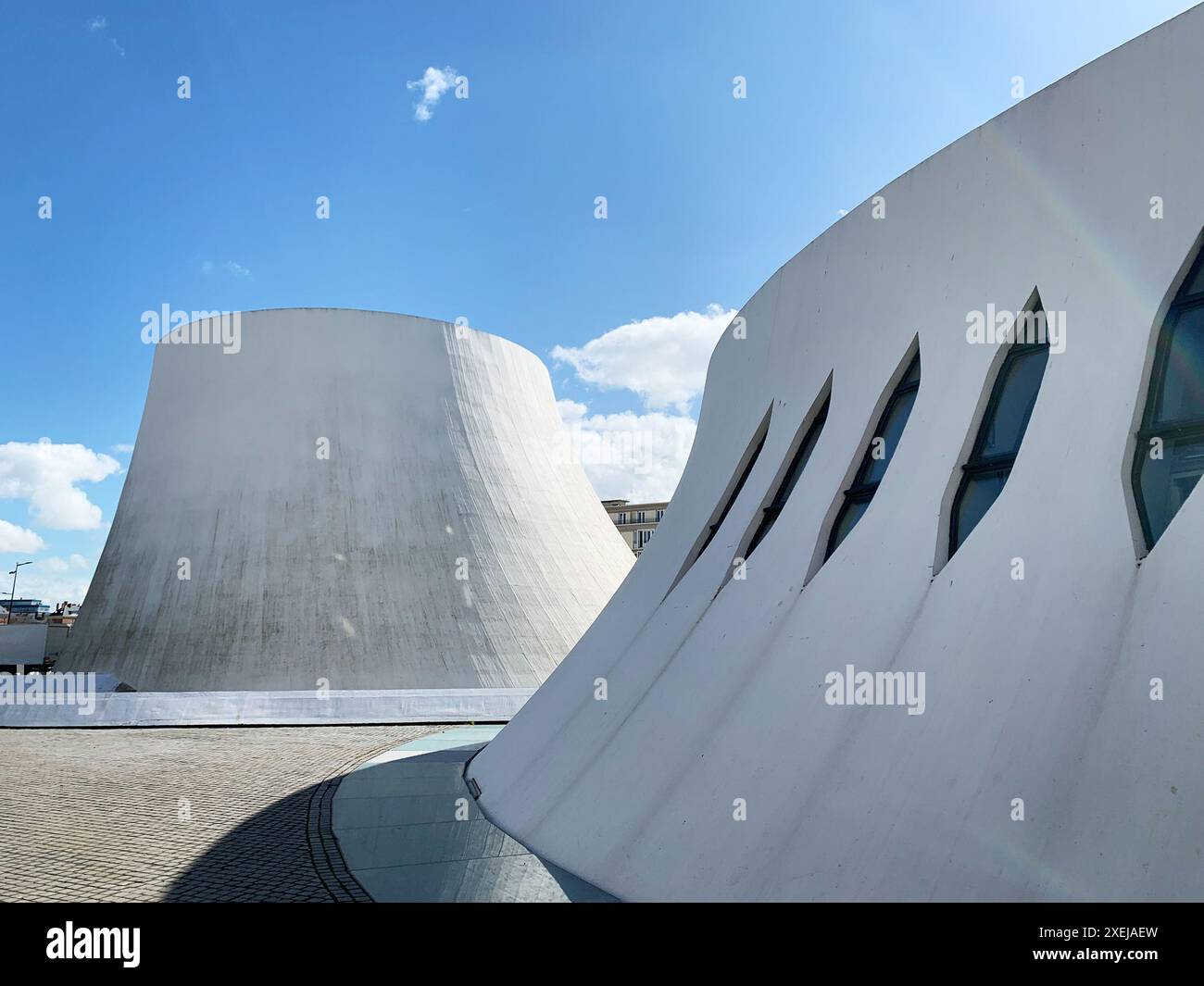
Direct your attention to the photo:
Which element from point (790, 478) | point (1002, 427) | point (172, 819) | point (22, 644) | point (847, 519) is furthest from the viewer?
point (22, 644)

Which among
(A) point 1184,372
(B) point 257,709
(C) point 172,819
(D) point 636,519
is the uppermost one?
(D) point 636,519

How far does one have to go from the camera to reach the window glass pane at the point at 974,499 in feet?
20.2

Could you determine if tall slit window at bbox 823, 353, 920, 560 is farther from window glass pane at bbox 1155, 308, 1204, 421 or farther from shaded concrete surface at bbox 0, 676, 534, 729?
shaded concrete surface at bbox 0, 676, 534, 729

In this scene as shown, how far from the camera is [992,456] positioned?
6254mm

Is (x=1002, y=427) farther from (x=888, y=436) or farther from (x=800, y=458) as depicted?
(x=800, y=458)

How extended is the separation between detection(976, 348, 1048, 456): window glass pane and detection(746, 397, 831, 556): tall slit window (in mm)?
2600

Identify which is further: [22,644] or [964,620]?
[22,644]

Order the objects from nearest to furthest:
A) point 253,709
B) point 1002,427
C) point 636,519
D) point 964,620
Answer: point 964,620 → point 1002,427 → point 253,709 → point 636,519

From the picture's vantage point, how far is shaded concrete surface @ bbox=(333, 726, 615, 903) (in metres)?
6.57

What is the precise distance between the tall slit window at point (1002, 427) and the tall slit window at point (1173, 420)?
35.0 inches

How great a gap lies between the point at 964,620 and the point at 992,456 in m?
1.31

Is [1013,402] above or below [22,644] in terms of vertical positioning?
above

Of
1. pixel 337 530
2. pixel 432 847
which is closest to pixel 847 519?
pixel 432 847
